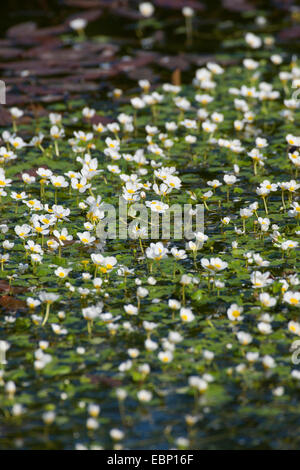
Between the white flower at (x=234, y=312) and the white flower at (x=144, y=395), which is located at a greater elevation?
the white flower at (x=234, y=312)

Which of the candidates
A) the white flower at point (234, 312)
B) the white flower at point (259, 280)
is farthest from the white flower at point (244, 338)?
the white flower at point (259, 280)

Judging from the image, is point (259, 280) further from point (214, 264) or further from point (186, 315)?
point (186, 315)

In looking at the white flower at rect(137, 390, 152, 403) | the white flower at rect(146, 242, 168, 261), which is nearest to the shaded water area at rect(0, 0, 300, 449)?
the white flower at rect(137, 390, 152, 403)

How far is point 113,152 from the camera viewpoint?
17.1ft

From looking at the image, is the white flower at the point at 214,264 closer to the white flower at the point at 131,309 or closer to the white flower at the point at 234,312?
the white flower at the point at 234,312

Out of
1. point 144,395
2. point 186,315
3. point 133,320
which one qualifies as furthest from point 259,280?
point 144,395

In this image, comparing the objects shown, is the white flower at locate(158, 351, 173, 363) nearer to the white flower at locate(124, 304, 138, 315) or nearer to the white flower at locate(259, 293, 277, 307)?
the white flower at locate(124, 304, 138, 315)

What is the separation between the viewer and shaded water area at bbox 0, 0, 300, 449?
3.12 meters

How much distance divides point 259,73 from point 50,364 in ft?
14.5

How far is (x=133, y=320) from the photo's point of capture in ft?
12.4

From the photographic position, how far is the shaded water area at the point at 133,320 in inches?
123
